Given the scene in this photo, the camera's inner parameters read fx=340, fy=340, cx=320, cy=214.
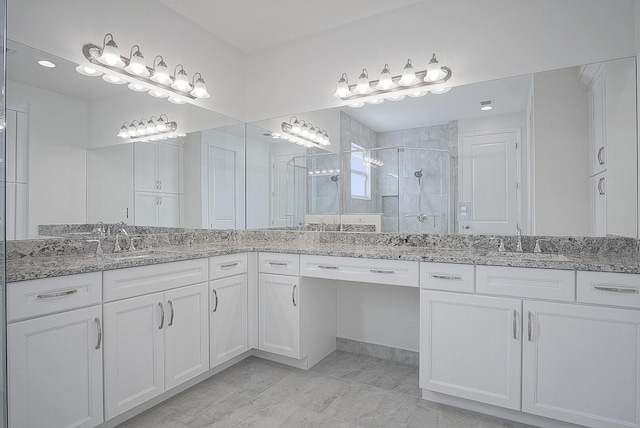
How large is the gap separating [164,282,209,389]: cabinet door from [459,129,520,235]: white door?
6.26 ft

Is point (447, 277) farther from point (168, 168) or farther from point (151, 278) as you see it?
point (168, 168)

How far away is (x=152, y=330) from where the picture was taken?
1959 mm

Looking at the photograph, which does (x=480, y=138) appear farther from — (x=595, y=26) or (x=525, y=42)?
(x=595, y=26)

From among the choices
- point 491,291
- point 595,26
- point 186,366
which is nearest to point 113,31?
point 186,366

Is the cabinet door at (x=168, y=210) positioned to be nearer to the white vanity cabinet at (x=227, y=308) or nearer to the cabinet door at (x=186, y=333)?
the white vanity cabinet at (x=227, y=308)

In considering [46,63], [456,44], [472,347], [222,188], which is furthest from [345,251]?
[46,63]

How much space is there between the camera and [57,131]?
2002mm

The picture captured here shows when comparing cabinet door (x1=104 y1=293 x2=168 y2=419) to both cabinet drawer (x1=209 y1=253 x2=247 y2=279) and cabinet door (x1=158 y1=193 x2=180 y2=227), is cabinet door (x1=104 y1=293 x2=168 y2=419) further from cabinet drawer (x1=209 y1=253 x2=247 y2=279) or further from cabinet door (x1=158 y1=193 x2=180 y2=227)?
cabinet door (x1=158 y1=193 x2=180 y2=227)

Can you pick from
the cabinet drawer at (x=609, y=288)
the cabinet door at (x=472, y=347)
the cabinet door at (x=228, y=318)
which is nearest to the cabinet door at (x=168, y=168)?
the cabinet door at (x=228, y=318)

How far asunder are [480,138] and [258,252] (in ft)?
6.12

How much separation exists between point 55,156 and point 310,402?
84.0 inches

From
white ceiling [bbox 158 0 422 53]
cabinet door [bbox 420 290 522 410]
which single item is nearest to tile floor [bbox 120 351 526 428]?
cabinet door [bbox 420 290 522 410]

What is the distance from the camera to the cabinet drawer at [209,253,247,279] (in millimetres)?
2402

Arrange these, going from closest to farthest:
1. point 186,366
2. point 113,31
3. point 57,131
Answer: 1. point 57,131
2. point 186,366
3. point 113,31
